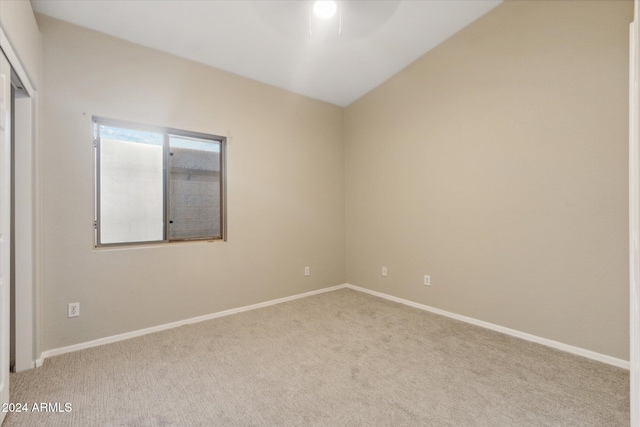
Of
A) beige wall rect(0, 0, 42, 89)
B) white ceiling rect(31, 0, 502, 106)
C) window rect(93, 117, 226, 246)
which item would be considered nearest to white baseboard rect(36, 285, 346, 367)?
window rect(93, 117, 226, 246)

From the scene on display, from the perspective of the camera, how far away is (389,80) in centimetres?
383

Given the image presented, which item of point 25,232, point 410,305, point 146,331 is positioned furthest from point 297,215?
point 25,232

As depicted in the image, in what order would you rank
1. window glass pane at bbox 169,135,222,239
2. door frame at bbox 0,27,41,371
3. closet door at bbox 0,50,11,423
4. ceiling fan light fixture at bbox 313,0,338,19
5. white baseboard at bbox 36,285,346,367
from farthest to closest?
window glass pane at bbox 169,135,222,239 < ceiling fan light fixture at bbox 313,0,338,19 < white baseboard at bbox 36,285,346,367 < door frame at bbox 0,27,41,371 < closet door at bbox 0,50,11,423

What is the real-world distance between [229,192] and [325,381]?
2162mm

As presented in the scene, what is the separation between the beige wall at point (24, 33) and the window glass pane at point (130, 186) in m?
0.62

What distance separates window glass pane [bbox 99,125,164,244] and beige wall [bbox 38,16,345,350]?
17 cm

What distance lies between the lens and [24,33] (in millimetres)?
1901

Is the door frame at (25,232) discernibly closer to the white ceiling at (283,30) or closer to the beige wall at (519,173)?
the white ceiling at (283,30)

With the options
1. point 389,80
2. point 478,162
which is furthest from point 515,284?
point 389,80

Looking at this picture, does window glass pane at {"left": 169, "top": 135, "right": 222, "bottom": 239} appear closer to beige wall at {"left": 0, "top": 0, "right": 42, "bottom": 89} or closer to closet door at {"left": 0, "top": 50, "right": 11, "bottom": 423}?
beige wall at {"left": 0, "top": 0, "right": 42, "bottom": 89}

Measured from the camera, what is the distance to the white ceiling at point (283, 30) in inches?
96.7

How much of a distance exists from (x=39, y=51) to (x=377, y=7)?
2.76 m

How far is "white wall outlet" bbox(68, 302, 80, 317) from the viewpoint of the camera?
2.43 m

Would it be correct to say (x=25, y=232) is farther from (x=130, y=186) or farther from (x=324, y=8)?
(x=324, y=8)
